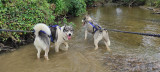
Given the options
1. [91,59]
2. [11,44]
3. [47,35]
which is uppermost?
[47,35]

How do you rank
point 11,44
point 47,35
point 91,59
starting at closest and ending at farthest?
1. point 47,35
2. point 91,59
3. point 11,44

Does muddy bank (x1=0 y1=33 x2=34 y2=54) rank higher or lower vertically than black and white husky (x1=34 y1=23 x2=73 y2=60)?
lower

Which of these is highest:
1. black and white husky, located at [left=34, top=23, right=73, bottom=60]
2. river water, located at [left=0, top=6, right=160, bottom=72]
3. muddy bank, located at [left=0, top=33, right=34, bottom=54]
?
black and white husky, located at [left=34, top=23, right=73, bottom=60]

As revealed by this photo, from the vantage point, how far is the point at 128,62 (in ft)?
13.8

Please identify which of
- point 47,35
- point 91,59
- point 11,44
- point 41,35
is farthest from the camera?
point 11,44

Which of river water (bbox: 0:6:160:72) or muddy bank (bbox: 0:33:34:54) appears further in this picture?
muddy bank (bbox: 0:33:34:54)

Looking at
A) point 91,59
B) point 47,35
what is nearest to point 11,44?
point 47,35

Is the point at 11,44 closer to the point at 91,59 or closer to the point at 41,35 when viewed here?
the point at 41,35

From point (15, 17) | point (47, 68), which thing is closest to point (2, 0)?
point (15, 17)

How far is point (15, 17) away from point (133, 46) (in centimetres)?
541

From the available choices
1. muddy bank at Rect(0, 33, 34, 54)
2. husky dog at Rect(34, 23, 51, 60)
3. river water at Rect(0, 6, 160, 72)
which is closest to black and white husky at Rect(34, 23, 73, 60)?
husky dog at Rect(34, 23, 51, 60)

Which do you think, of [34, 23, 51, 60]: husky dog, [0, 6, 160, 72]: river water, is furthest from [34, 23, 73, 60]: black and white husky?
[0, 6, 160, 72]: river water

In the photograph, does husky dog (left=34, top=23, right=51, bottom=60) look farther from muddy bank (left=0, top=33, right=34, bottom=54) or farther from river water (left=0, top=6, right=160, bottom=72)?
muddy bank (left=0, top=33, right=34, bottom=54)

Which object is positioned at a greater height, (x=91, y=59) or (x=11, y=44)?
(x=11, y=44)
